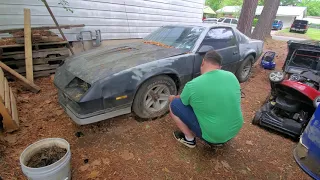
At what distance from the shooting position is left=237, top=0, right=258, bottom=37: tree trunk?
26.3ft

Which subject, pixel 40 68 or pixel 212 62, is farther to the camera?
pixel 40 68

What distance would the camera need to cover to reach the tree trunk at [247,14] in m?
8.01

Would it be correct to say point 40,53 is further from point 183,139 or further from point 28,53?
point 183,139

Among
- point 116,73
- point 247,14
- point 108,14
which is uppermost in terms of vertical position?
point 108,14

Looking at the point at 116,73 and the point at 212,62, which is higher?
the point at 212,62

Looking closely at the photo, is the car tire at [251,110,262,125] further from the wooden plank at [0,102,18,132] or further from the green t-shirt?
the wooden plank at [0,102,18,132]

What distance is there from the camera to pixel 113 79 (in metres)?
2.50

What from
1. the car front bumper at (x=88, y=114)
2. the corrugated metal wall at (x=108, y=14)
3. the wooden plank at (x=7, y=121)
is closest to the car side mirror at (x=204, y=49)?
the car front bumper at (x=88, y=114)

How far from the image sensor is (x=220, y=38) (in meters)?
4.04

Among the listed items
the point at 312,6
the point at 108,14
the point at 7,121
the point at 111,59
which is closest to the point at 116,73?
the point at 111,59

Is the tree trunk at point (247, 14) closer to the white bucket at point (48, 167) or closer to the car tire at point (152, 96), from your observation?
the car tire at point (152, 96)

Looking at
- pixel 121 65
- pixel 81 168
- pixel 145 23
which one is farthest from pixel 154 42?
pixel 145 23

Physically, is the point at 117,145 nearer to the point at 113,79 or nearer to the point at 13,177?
the point at 113,79

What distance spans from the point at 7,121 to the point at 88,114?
1.17 metres
